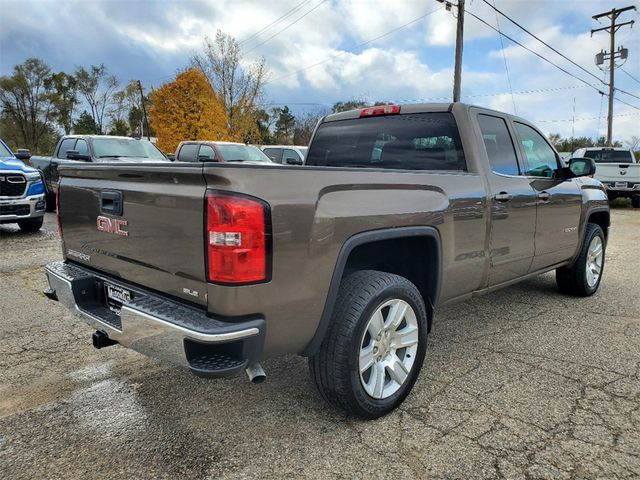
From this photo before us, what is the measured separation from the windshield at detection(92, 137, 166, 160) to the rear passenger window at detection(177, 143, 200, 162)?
1.54 metres

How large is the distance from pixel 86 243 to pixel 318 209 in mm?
1561

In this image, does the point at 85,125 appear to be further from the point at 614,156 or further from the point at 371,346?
the point at 371,346

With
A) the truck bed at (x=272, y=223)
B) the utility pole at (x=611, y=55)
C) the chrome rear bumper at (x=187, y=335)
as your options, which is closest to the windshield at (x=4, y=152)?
the truck bed at (x=272, y=223)

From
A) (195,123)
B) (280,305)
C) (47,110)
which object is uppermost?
(47,110)

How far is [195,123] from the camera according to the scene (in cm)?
2914

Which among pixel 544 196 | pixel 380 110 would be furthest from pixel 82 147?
pixel 544 196

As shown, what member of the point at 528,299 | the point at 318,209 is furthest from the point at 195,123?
the point at 318,209

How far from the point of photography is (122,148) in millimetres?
10852

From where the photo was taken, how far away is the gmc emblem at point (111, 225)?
8.43ft

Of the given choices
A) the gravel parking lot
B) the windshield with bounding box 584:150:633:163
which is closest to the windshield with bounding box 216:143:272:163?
the gravel parking lot

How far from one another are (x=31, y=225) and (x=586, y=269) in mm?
9345

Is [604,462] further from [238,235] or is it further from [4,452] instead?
[4,452]

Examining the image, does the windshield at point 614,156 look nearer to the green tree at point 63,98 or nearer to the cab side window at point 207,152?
the cab side window at point 207,152

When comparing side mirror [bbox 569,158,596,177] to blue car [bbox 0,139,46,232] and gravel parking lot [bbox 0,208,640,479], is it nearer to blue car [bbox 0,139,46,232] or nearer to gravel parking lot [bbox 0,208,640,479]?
gravel parking lot [bbox 0,208,640,479]
